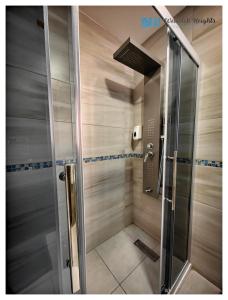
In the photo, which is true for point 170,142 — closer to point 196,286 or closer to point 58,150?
point 58,150

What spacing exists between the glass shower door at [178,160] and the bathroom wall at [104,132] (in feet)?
2.24

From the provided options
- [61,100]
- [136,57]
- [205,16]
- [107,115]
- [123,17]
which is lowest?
[61,100]

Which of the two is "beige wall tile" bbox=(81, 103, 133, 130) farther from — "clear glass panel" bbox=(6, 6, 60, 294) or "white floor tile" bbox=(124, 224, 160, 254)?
"white floor tile" bbox=(124, 224, 160, 254)

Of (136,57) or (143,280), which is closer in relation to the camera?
(143,280)

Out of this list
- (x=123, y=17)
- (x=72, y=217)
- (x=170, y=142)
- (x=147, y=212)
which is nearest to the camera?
(x=72, y=217)

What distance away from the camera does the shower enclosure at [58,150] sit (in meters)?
0.44

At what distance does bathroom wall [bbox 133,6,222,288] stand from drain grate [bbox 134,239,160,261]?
1.10ft

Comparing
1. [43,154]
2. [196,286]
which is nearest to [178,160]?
[43,154]

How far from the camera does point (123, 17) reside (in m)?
1.01

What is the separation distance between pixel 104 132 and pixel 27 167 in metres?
0.76

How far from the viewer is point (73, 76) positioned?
43cm

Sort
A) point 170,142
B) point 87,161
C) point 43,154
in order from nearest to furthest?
point 43,154 < point 170,142 < point 87,161
